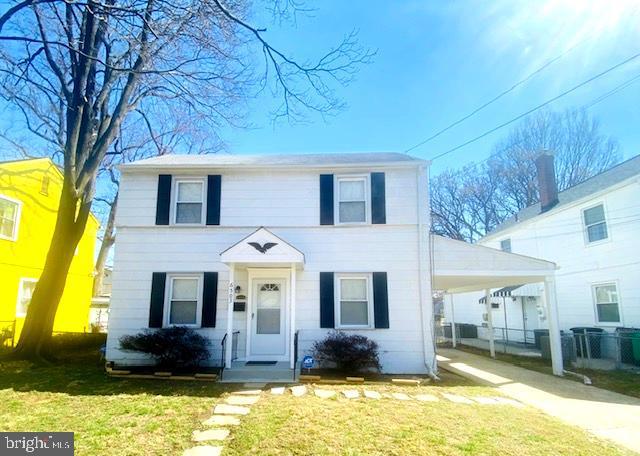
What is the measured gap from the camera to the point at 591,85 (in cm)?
943

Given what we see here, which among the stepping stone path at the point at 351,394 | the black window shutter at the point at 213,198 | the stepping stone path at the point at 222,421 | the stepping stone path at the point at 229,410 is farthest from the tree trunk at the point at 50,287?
the stepping stone path at the point at 351,394

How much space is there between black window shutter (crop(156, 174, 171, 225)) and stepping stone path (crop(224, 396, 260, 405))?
5.27 meters

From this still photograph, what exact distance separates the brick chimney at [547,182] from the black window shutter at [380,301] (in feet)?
35.6

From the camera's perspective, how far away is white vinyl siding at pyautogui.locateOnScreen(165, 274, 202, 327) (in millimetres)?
9773

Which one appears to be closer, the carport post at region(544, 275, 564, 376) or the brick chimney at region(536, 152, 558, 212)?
the carport post at region(544, 275, 564, 376)

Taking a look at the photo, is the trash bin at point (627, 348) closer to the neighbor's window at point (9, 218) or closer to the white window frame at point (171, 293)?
the white window frame at point (171, 293)

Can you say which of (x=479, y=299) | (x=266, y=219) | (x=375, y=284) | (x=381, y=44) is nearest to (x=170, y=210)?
(x=266, y=219)

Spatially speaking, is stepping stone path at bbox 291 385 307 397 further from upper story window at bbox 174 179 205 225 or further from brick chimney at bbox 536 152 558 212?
brick chimney at bbox 536 152 558 212

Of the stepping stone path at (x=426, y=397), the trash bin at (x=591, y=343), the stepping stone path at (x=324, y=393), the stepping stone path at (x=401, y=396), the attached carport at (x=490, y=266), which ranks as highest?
the attached carport at (x=490, y=266)

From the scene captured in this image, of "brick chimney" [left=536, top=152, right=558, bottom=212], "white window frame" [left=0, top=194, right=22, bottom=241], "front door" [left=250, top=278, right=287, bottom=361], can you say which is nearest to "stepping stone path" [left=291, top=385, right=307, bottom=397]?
"front door" [left=250, top=278, right=287, bottom=361]

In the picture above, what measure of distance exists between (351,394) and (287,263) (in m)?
3.42

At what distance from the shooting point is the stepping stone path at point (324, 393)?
23.1 ft

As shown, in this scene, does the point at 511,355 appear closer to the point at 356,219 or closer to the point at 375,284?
the point at 375,284

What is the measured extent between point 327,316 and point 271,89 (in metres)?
5.62
